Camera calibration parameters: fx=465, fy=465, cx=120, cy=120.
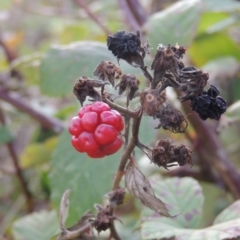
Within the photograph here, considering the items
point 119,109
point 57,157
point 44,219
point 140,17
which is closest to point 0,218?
point 44,219

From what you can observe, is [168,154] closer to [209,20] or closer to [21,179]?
[21,179]

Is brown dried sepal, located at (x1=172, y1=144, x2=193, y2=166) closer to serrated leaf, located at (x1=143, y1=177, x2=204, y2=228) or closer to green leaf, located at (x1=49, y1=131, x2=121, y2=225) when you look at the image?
serrated leaf, located at (x1=143, y1=177, x2=204, y2=228)

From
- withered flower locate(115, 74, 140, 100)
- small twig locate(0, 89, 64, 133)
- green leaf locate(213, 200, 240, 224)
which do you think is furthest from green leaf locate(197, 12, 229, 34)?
withered flower locate(115, 74, 140, 100)

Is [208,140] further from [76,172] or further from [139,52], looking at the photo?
[139,52]

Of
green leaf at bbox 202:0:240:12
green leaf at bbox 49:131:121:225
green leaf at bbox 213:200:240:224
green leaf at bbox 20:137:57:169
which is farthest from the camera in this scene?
green leaf at bbox 20:137:57:169

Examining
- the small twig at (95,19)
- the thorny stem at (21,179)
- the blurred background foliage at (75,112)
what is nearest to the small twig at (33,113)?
the blurred background foliage at (75,112)

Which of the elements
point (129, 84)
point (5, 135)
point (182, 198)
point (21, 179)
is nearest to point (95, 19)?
point (5, 135)
